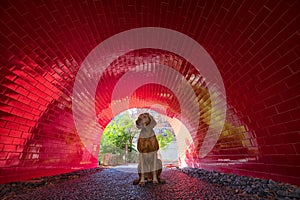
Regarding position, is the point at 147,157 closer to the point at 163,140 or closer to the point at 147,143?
the point at 147,143

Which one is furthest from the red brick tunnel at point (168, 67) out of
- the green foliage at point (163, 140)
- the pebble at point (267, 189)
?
the green foliage at point (163, 140)

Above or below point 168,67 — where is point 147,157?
below

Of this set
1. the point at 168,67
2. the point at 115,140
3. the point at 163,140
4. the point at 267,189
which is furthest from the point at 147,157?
the point at 163,140

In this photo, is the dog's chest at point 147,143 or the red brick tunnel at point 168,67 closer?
the red brick tunnel at point 168,67

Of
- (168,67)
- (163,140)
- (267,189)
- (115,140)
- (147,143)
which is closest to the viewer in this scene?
(267,189)

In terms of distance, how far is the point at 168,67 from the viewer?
13.5 ft

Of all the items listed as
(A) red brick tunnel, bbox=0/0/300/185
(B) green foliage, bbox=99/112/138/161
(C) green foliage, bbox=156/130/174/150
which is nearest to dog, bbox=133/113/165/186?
(A) red brick tunnel, bbox=0/0/300/185

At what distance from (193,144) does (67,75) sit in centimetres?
435

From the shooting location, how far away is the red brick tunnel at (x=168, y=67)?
5.85ft

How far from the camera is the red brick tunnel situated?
178 centimetres

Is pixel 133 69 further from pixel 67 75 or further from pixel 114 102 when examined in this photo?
pixel 114 102

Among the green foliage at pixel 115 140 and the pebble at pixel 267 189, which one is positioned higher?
the green foliage at pixel 115 140

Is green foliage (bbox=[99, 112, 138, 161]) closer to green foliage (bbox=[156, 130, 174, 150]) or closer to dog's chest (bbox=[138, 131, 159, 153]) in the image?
green foliage (bbox=[156, 130, 174, 150])

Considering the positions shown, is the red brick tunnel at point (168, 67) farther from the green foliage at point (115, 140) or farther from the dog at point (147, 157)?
the green foliage at point (115, 140)
